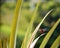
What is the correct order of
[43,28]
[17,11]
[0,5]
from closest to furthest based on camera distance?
[17,11], [43,28], [0,5]

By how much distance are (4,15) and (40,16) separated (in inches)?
11.3

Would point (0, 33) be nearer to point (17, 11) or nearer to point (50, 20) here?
point (50, 20)

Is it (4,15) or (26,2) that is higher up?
(26,2)

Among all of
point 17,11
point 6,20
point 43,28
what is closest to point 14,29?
point 17,11

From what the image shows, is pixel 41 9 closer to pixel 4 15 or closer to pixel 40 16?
pixel 40 16

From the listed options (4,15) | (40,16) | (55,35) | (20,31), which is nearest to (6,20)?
(4,15)

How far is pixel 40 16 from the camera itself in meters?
1.08

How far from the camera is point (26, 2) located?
3.64ft

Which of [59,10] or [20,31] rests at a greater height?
[59,10]

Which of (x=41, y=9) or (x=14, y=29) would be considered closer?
(x=14, y=29)

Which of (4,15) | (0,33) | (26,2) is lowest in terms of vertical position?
(0,33)

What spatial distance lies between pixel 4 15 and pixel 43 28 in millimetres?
335

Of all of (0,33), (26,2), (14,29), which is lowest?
(0,33)

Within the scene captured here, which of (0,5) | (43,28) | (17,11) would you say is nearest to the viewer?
(17,11)
